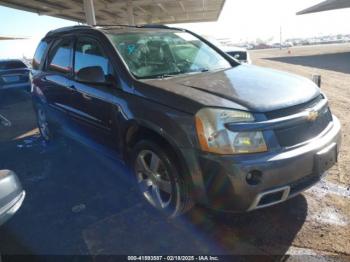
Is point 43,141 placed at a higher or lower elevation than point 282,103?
lower

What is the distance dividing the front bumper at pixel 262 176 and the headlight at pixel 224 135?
63 millimetres

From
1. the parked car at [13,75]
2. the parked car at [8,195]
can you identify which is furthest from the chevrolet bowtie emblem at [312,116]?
the parked car at [13,75]

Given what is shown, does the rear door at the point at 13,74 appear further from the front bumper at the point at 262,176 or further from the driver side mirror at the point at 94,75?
the front bumper at the point at 262,176

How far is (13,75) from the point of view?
33.5ft

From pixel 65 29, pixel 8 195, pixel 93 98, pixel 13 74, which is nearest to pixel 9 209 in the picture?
pixel 8 195

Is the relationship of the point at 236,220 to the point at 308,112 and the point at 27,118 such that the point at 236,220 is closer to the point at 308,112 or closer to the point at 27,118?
the point at 308,112

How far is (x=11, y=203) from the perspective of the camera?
2312 mm

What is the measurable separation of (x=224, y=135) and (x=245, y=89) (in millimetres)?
624

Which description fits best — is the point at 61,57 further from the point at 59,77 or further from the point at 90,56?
the point at 90,56

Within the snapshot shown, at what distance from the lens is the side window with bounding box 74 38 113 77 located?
351 centimetres

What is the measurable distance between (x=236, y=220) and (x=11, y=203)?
1998mm

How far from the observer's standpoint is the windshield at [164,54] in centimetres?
345

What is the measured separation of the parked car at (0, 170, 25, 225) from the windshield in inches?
60.8

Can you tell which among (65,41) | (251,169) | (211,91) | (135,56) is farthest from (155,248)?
(65,41)
